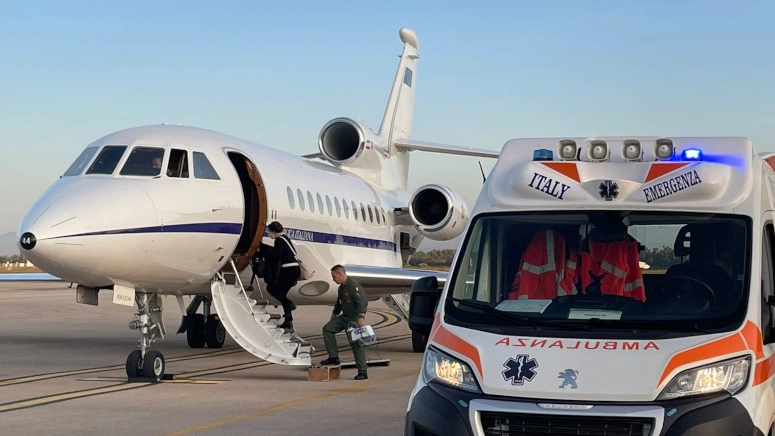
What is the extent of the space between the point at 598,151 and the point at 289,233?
10.4 metres

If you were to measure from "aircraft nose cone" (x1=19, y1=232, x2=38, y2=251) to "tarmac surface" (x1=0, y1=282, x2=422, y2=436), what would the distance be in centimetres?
166

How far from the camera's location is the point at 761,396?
6113 mm

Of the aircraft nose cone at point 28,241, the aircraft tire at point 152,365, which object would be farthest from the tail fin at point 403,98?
the aircraft nose cone at point 28,241

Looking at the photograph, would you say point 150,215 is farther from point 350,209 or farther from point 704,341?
point 704,341

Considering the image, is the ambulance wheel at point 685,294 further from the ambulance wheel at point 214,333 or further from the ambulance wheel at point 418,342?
the ambulance wheel at point 214,333

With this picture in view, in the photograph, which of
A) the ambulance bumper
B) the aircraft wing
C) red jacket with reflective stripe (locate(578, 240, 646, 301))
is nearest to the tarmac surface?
the aircraft wing

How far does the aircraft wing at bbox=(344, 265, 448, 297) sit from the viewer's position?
750 inches

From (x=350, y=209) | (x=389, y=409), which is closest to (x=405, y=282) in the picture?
(x=350, y=209)

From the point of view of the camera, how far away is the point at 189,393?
12.5 meters

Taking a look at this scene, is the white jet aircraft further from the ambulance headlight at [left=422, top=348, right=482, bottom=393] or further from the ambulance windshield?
the ambulance headlight at [left=422, top=348, right=482, bottom=393]

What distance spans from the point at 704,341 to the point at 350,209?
14.3 metres

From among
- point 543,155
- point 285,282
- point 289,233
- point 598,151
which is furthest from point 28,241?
point 598,151

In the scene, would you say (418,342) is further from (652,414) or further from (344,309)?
(652,414)

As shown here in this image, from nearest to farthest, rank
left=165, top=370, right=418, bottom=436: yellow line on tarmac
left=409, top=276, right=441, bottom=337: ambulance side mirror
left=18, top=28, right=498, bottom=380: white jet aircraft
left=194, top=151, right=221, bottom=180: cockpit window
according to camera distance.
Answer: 1. left=409, top=276, right=441, bottom=337: ambulance side mirror
2. left=165, top=370, right=418, bottom=436: yellow line on tarmac
3. left=18, top=28, right=498, bottom=380: white jet aircraft
4. left=194, top=151, right=221, bottom=180: cockpit window
